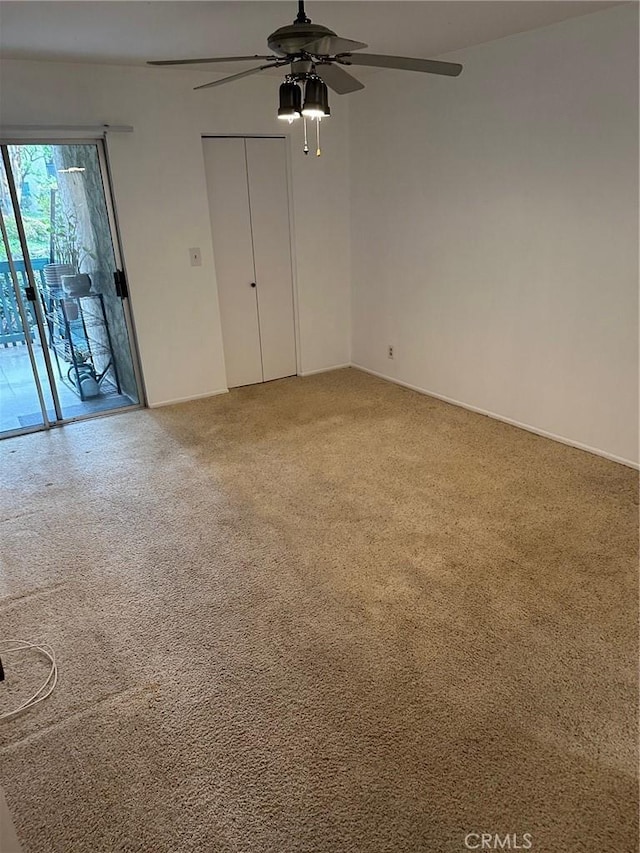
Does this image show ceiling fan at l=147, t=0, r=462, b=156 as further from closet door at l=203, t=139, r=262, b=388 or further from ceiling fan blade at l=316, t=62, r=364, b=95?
closet door at l=203, t=139, r=262, b=388

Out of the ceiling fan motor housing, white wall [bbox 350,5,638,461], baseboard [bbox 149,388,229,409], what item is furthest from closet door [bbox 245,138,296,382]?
the ceiling fan motor housing

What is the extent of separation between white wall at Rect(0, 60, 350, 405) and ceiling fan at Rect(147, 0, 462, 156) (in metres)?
2.13

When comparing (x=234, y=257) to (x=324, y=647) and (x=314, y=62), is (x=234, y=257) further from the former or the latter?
(x=324, y=647)

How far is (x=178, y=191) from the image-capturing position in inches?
172

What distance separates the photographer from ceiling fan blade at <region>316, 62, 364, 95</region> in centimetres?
221

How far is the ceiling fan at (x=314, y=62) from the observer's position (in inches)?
75.4

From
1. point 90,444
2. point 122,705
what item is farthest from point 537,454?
point 90,444

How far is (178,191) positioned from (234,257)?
69 centimetres

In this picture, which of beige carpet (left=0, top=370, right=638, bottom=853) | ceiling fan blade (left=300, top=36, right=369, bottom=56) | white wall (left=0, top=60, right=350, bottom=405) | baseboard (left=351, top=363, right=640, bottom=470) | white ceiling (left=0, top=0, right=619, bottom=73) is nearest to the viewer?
beige carpet (left=0, top=370, right=638, bottom=853)

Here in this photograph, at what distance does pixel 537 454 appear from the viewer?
3693mm

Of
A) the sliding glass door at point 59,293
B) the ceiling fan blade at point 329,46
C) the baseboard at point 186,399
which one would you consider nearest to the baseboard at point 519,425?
the baseboard at point 186,399

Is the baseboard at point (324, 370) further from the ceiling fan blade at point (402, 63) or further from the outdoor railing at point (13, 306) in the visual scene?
the ceiling fan blade at point (402, 63)

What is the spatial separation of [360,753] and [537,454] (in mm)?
2450

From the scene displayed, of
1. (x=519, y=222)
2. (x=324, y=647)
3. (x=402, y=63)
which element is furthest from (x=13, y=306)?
(x=519, y=222)
